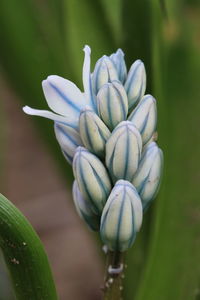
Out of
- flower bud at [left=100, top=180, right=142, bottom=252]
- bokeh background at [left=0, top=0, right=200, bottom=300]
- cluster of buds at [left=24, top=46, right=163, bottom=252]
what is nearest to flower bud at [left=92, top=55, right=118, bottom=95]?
cluster of buds at [left=24, top=46, right=163, bottom=252]

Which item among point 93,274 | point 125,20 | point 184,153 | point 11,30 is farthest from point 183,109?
point 93,274

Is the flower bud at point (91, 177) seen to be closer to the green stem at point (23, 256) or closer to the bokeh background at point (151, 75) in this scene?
the green stem at point (23, 256)

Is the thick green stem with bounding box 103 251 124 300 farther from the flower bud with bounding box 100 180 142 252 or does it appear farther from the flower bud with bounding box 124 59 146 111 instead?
the flower bud with bounding box 124 59 146 111

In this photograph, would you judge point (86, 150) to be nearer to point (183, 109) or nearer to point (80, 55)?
point (183, 109)

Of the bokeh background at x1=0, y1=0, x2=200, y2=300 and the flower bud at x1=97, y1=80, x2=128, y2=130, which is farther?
the bokeh background at x1=0, y1=0, x2=200, y2=300

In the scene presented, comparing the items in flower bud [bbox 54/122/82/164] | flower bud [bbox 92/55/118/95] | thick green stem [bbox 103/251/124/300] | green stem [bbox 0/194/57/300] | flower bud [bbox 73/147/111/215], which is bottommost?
thick green stem [bbox 103/251/124/300]

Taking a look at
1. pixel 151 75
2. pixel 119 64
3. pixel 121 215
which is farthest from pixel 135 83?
pixel 151 75

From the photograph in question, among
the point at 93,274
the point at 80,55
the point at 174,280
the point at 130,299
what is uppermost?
the point at 80,55

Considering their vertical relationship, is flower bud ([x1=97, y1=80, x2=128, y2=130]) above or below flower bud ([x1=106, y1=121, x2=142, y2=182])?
above
